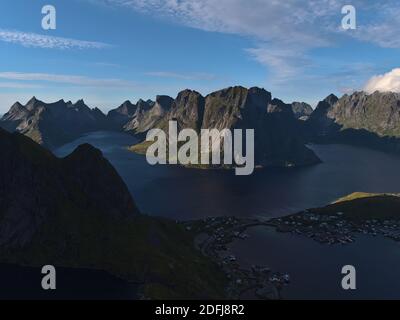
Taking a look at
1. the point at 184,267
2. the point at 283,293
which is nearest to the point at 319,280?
the point at 283,293
